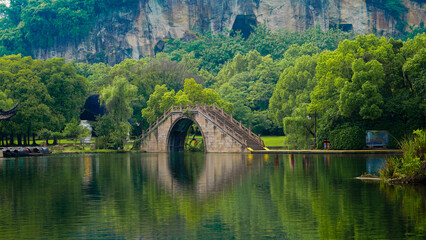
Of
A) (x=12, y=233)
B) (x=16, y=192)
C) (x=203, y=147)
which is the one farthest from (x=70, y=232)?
(x=203, y=147)

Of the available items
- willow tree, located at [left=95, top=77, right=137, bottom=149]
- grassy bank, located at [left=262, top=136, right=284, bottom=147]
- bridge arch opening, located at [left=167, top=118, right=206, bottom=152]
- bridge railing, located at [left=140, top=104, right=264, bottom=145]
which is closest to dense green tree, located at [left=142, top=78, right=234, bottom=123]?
bridge railing, located at [left=140, top=104, right=264, bottom=145]

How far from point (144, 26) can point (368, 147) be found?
9738cm

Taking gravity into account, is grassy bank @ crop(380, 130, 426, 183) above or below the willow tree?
below

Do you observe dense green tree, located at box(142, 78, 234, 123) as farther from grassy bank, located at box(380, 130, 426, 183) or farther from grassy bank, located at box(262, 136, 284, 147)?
grassy bank, located at box(380, 130, 426, 183)

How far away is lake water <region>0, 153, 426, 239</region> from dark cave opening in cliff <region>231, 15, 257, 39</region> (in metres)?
129

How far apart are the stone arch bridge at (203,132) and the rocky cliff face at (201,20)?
6793 cm

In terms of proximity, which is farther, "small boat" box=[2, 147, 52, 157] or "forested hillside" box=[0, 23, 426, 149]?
"small boat" box=[2, 147, 52, 157]

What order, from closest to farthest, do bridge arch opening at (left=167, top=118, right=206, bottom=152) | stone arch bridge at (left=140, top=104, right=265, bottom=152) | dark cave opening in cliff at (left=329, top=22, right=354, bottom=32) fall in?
stone arch bridge at (left=140, top=104, right=265, bottom=152)
bridge arch opening at (left=167, top=118, right=206, bottom=152)
dark cave opening in cliff at (left=329, top=22, right=354, bottom=32)

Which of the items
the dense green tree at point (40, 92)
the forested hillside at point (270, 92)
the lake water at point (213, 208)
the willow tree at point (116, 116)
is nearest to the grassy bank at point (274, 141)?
the forested hillside at point (270, 92)

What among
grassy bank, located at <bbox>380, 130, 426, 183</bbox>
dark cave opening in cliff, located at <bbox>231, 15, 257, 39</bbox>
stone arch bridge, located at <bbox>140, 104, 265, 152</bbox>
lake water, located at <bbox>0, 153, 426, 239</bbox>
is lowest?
lake water, located at <bbox>0, 153, 426, 239</bbox>

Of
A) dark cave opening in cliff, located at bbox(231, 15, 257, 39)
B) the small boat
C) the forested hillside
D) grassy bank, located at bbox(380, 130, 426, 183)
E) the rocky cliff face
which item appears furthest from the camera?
dark cave opening in cliff, located at bbox(231, 15, 257, 39)

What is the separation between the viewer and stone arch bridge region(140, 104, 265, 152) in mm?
72500

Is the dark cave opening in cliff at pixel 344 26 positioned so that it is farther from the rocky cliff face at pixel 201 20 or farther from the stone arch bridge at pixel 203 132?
the stone arch bridge at pixel 203 132

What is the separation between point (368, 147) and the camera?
6328 cm
